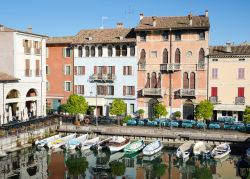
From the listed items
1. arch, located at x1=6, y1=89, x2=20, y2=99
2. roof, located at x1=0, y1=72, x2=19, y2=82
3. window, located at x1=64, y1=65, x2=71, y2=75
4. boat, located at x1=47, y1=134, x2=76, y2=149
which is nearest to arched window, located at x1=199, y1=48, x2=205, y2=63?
window, located at x1=64, y1=65, x2=71, y2=75

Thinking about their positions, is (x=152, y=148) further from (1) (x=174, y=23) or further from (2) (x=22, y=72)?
(1) (x=174, y=23)

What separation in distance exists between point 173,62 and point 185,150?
1804cm

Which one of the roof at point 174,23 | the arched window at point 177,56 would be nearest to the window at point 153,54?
the arched window at point 177,56

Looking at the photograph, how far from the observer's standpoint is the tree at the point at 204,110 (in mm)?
53750

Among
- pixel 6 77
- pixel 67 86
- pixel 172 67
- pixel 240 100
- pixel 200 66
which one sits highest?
pixel 200 66

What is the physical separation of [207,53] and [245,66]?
225 inches

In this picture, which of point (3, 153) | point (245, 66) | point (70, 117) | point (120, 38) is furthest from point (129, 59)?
point (3, 153)

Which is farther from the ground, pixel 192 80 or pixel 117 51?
pixel 117 51

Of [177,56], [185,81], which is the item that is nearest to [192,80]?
[185,81]

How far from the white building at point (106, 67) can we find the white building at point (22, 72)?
26.0 feet

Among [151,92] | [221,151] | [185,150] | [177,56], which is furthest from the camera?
[151,92]

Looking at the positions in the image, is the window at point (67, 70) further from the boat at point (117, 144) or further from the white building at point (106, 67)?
the boat at point (117, 144)

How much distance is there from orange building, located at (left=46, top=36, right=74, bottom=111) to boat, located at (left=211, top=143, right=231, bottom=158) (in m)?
29.3

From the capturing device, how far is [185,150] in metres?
46.7
